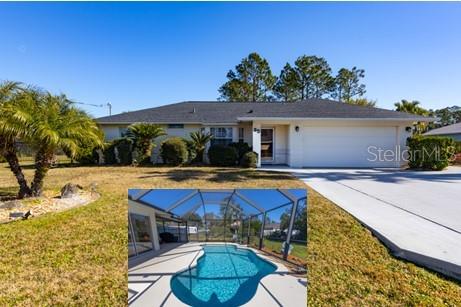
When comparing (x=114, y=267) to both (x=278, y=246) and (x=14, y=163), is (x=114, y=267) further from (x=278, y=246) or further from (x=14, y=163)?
(x=14, y=163)


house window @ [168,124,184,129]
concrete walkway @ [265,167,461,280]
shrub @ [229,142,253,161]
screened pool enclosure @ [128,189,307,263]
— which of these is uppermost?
house window @ [168,124,184,129]

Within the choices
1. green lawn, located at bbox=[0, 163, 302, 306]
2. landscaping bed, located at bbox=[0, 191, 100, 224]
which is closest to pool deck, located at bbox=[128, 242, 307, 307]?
green lawn, located at bbox=[0, 163, 302, 306]

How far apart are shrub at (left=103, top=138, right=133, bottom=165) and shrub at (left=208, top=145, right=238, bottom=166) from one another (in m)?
5.47

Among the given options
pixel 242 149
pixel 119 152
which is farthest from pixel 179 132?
pixel 242 149

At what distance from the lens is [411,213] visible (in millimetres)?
5977

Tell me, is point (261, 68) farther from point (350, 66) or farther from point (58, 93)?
point (58, 93)

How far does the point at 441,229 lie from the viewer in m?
4.93

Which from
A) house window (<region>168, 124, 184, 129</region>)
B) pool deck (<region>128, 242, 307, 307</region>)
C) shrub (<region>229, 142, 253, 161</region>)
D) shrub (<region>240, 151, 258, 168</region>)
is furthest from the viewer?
house window (<region>168, 124, 184, 129</region>)

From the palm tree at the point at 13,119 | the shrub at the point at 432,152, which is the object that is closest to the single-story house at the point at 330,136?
the shrub at the point at 432,152

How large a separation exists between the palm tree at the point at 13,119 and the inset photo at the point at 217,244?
21.2ft

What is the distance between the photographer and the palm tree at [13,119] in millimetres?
6398

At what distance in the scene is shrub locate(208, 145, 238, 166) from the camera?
1628 cm

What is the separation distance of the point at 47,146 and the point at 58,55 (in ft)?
43.3

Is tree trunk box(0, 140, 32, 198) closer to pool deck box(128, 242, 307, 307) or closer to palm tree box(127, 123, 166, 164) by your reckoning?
pool deck box(128, 242, 307, 307)
